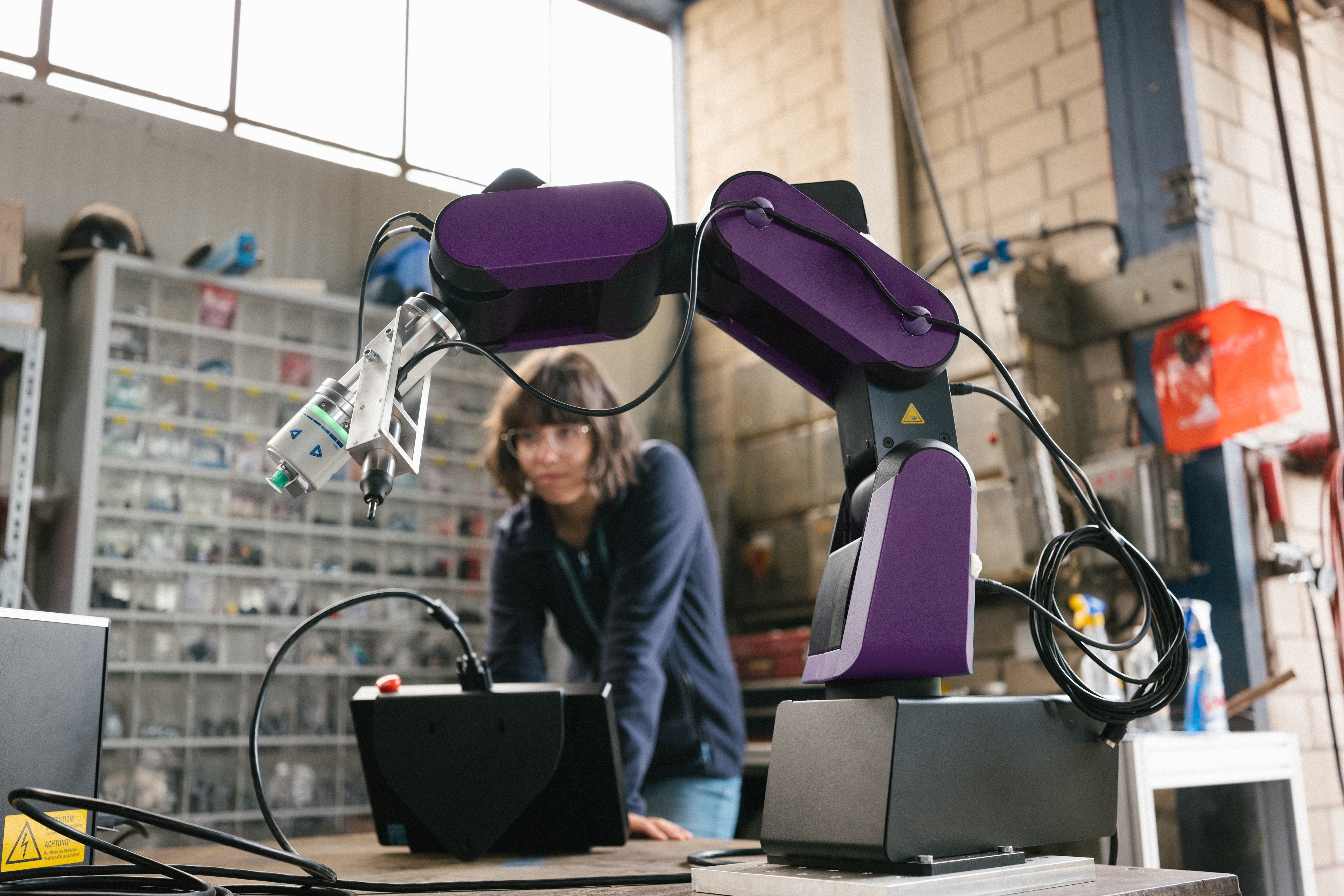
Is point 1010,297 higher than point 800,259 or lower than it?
higher

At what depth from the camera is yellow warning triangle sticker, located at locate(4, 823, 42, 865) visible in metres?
0.70

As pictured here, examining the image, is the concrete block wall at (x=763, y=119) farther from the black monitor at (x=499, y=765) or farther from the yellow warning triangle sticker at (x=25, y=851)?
the yellow warning triangle sticker at (x=25, y=851)

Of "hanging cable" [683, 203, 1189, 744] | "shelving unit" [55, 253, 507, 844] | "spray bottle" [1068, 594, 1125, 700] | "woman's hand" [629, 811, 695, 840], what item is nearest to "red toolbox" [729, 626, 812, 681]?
"shelving unit" [55, 253, 507, 844]

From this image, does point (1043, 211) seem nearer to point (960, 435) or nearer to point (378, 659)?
point (960, 435)

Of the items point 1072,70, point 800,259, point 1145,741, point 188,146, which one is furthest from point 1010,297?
point 188,146

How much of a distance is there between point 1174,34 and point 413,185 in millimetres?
2517

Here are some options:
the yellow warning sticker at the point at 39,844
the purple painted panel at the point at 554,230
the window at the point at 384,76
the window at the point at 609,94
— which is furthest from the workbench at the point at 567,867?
the window at the point at 609,94

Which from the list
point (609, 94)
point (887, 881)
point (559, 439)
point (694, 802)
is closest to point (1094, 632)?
point (694, 802)

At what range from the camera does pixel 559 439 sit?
1697mm

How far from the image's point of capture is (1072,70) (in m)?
2.80

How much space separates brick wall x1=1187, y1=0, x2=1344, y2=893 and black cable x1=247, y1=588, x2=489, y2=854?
1.92 metres

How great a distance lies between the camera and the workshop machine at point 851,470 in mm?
640

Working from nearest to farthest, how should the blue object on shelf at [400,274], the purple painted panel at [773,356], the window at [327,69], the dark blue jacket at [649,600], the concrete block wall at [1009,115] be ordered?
the purple painted panel at [773,356] → the dark blue jacket at [649,600] → the concrete block wall at [1009,115] → the blue object on shelf at [400,274] → the window at [327,69]

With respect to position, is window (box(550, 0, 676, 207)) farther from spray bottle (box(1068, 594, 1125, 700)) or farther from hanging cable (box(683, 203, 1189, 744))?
hanging cable (box(683, 203, 1189, 744))
